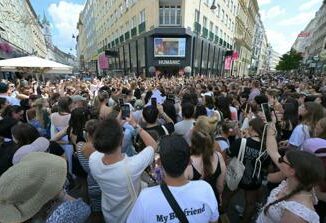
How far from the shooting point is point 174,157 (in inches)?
70.8

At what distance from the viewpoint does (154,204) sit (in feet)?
5.63

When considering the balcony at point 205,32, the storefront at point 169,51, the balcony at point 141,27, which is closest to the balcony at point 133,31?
the storefront at point 169,51

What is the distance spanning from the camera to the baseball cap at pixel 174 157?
1.79 meters

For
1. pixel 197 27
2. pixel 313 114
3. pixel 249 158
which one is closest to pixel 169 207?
pixel 249 158

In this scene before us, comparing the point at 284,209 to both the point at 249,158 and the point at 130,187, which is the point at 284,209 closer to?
the point at 130,187

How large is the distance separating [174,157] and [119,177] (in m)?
0.78

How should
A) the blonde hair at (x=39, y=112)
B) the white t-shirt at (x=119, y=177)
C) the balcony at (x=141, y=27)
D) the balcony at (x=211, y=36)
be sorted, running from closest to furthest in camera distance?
1. the white t-shirt at (x=119, y=177)
2. the blonde hair at (x=39, y=112)
3. the balcony at (x=141, y=27)
4. the balcony at (x=211, y=36)

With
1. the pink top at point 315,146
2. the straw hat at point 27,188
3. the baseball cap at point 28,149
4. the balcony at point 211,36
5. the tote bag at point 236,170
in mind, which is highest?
the balcony at point 211,36

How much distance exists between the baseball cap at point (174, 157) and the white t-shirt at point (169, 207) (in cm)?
12

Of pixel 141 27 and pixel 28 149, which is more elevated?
pixel 141 27

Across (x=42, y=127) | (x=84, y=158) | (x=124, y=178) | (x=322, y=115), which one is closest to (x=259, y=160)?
(x=322, y=115)

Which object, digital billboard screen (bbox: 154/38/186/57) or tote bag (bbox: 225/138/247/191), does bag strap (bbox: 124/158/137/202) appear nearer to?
tote bag (bbox: 225/138/247/191)

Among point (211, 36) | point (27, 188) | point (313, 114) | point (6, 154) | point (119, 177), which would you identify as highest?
point (211, 36)

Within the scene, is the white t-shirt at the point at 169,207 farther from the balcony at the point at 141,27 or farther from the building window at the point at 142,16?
the building window at the point at 142,16
